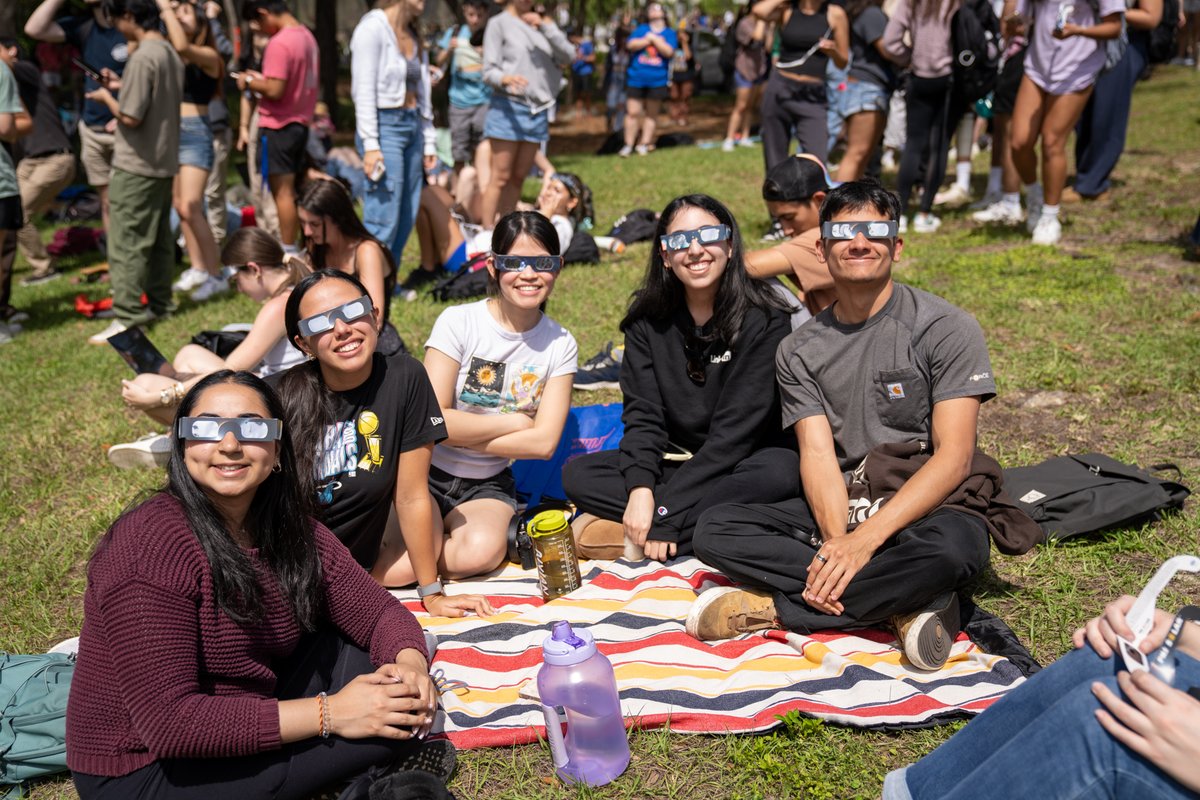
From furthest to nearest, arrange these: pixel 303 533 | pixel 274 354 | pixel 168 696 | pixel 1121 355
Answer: pixel 1121 355 → pixel 274 354 → pixel 303 533 → pixel 168 696

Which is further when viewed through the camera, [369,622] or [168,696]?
[369,622]

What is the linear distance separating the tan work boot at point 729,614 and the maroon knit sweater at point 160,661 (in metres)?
1.45

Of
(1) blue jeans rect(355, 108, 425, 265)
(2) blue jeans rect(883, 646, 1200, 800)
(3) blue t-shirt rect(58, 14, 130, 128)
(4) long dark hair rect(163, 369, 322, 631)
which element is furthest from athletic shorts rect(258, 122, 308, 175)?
(2) blue jeans rect(883, 646, 1200, 800)

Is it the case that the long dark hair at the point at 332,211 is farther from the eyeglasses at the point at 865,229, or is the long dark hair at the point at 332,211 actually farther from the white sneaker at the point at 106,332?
the white sneaker at the point at 106,332

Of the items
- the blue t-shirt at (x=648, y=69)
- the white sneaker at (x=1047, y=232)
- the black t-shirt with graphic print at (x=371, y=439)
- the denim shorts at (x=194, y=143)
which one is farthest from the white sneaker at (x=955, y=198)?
the black t-shirt with graphic print at (x=371, y=439)

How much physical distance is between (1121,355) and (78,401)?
634 cm

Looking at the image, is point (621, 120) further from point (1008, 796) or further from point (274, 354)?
point (1008, 796)

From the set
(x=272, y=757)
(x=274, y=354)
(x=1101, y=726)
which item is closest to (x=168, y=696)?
(x=272, y=757)

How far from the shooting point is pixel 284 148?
8047 millimetres

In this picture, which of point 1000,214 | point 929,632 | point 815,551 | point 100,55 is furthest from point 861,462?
point 100,55

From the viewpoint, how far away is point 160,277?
7812 millimetres

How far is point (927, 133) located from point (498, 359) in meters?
6.10

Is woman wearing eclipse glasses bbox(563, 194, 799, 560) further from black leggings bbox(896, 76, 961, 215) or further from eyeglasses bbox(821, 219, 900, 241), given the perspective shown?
black leggings bbox(896, 76, 961, 215)

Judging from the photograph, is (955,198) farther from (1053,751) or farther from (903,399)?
(1053,751)
